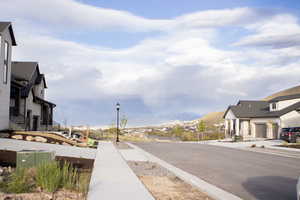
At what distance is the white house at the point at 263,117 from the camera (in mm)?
39300

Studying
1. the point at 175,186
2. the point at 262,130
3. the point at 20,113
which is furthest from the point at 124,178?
the point at 262,130

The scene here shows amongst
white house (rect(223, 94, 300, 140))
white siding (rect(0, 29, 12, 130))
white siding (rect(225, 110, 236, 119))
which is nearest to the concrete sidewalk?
white siding (rect(0, 29, 12, 130))

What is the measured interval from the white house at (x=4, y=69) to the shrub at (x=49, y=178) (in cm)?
1732

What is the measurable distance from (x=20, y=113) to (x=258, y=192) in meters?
24.7

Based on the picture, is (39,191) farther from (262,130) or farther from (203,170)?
(262,130)

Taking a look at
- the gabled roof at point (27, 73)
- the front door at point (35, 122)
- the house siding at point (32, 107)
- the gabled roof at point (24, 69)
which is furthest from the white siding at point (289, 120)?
the gabled roof at point (24, 69)

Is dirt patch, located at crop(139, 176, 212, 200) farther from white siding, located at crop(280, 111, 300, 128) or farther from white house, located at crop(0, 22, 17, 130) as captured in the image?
white siding, located at crop(280, 111, 300, 128)

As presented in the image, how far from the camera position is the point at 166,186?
9.37 metres

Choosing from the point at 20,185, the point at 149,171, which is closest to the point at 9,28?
the point at 149,171

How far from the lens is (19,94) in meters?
29.2

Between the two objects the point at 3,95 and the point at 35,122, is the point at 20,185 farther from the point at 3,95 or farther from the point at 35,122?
the point at 35,122

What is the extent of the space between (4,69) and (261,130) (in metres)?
33.2

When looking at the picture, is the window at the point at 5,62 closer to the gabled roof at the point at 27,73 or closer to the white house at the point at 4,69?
the white house at the point at 4,69

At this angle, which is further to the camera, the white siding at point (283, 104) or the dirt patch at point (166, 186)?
the white siding at point (283, 104)
